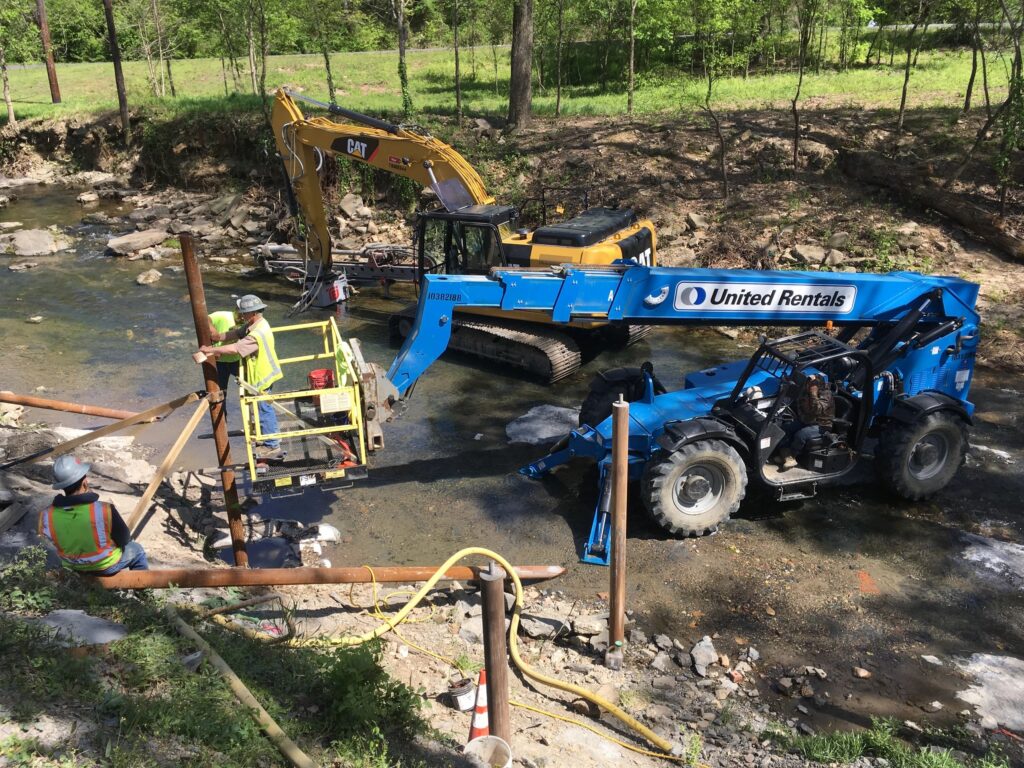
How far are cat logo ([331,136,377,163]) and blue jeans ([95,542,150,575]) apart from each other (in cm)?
959

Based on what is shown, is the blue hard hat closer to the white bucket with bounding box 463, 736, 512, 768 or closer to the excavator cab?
the white bucket with bounding box 463, 736, 512, 768

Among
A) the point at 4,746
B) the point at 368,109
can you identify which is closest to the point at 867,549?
the point at 4,746

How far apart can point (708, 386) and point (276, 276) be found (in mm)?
11613

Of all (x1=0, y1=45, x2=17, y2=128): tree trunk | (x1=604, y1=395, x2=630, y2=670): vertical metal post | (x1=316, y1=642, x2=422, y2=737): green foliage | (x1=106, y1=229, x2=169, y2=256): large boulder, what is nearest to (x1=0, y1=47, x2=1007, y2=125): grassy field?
(x1=0, y1=45, x2=17, y2=128): tree trunk

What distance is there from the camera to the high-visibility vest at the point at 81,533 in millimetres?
5523

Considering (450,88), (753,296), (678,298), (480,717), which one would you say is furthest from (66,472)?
(450,88)

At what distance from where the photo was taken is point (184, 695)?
4477mm

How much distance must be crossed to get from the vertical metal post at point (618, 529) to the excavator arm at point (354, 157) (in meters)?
8.34

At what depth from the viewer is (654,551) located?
7.80 m

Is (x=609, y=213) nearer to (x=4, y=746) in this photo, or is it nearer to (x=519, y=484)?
(x=519, y=484)

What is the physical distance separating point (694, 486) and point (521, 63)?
16.6m

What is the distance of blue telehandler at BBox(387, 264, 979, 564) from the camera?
25.7 ft

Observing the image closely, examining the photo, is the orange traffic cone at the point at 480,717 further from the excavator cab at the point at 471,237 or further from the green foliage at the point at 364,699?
the excavator cab at the point at 471,237

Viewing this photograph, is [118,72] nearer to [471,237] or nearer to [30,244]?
[30,244]
